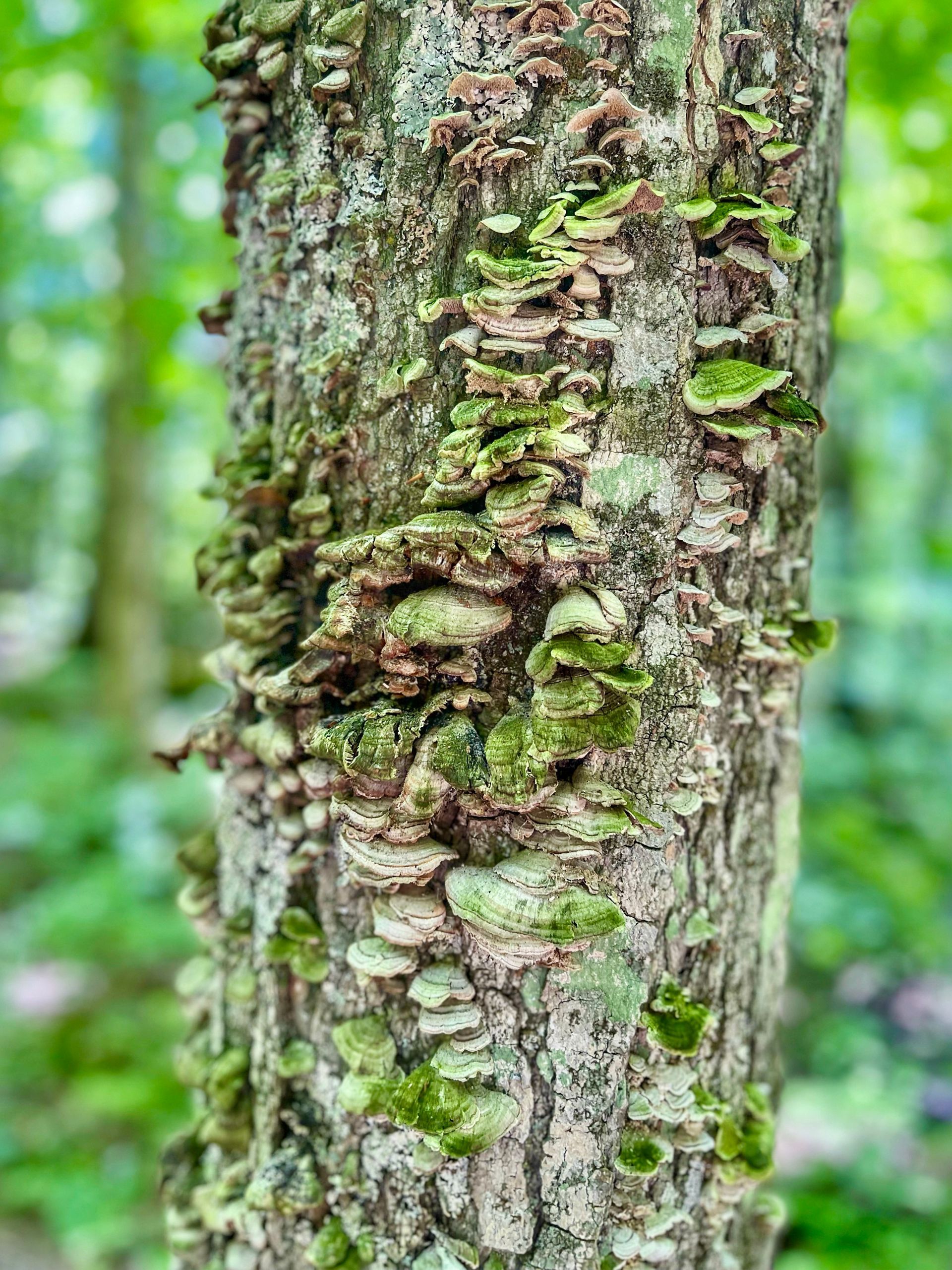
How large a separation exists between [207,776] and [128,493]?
2.65 m

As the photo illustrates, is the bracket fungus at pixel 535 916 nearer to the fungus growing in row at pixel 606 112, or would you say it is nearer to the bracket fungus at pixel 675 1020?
the bracket fungus at pixel 675 1020

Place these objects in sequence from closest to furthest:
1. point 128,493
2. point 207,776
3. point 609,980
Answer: point 609,980
point 207,776
point 128,493

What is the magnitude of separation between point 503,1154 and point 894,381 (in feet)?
40.1

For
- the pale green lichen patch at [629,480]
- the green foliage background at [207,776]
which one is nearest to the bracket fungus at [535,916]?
the pale green lichen patch at [629,480]

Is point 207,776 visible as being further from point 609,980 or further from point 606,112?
point 606,112

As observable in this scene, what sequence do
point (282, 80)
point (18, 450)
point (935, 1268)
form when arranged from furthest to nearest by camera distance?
point (18, 450) → point (935, 1268) → point (282, 80)

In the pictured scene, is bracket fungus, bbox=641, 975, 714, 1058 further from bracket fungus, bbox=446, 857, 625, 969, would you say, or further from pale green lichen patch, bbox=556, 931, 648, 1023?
bracket fungus, bbox=446, 857, 625, 969

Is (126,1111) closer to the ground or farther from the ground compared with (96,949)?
closer to the ground

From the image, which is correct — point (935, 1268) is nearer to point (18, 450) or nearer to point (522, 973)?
point (522, 973)

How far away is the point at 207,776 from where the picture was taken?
7.52 m

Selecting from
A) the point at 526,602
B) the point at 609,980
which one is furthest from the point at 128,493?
the point at 609,980

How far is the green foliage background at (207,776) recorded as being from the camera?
3.68m

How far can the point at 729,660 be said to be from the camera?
1180 mm

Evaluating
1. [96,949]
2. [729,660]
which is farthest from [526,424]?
[96,949]
